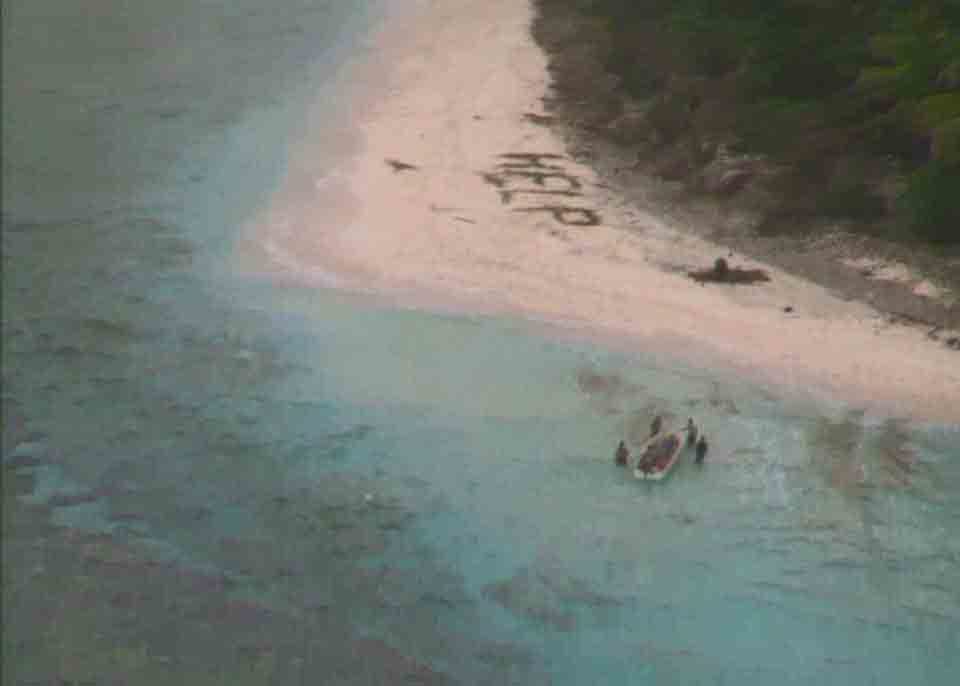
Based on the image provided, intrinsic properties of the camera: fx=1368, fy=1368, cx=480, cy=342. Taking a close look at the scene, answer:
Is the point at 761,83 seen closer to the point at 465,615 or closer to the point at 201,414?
the point at 201,414

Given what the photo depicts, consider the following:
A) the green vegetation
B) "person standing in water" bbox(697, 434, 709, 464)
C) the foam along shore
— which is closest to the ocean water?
"person standing in water" bbox(697, 434, 709, 464)

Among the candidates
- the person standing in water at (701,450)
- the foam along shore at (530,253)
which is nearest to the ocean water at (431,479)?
the person standing in water at (701,450)

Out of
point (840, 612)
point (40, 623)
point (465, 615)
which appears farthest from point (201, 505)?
point (840, 612)

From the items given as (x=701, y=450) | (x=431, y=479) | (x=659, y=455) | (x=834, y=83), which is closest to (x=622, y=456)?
(x=659, y=455)

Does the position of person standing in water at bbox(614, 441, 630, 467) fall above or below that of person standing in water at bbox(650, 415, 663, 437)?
above

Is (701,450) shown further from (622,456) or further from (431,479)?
(431,479)

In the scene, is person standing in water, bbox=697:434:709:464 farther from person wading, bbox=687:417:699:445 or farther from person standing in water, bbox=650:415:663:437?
person standing in water, bbox=650:415:663:437
